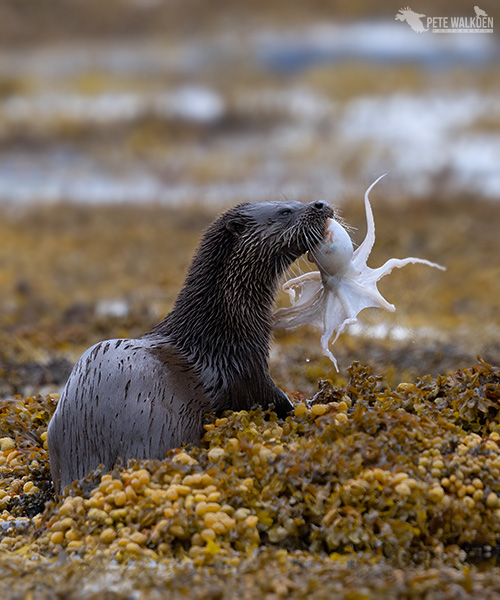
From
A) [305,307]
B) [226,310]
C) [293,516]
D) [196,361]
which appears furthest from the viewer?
[305,307]

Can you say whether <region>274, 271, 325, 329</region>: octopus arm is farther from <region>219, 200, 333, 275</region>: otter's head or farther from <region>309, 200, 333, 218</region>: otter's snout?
<region>309, 200, 333, 218</region>: otter's snout

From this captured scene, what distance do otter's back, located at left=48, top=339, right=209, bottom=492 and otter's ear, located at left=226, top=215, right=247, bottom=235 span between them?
44.5 inches

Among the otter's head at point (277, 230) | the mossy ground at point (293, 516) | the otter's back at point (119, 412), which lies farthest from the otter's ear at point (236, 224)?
the mossy ground at point (293, 516)

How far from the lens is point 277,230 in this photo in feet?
21.4

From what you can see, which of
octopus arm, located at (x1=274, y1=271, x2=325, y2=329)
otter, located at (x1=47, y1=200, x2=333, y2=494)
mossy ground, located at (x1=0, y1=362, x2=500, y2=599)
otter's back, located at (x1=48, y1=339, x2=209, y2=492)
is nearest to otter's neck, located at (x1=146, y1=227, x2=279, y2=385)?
otter, located at (x1=47, y1=200, x2=333, y2=494)

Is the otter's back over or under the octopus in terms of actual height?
under

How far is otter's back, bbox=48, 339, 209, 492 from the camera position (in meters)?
5.84

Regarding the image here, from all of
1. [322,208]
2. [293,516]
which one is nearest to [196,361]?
[322,208]

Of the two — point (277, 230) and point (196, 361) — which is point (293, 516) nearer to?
point (196, 361)

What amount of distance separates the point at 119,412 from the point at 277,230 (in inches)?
71.3

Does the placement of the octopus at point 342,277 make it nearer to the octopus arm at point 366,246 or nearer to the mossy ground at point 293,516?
the octopus arm at point 366,246

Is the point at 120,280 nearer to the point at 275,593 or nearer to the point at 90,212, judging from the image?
the point at 90,212

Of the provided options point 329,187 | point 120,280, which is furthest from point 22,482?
point 120,280

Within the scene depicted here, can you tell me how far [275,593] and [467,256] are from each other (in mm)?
25848
